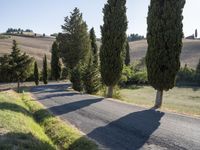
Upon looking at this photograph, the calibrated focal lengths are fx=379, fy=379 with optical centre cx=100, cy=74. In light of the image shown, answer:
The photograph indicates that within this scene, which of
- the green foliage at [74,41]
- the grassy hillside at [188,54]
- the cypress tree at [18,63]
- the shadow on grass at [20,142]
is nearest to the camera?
the shadow on grass at [20,142]

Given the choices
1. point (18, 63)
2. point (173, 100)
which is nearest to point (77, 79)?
point (173, 100)

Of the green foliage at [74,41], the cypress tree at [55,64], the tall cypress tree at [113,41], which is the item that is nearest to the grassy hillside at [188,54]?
the cypress tree at [55,64]

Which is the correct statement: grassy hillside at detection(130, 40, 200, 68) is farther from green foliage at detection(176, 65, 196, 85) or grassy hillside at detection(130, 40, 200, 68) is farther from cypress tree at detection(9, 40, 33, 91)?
cypress tree at detection(9, 40, 33, 91)

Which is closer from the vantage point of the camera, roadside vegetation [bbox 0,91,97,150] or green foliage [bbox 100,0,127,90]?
roadside vegetation [bbox 0,91,97,150]

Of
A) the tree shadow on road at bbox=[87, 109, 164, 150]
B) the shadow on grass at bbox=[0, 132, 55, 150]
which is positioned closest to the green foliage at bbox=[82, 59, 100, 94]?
the tree shadow on road at bbox=[87, 109, 164, 150]

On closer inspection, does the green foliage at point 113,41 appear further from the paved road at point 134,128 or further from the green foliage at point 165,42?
the paved road at point 134,128

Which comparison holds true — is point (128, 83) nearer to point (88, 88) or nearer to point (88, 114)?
point (88, 88)

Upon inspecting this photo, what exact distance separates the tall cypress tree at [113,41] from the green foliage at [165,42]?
839cm

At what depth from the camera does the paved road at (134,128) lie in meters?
12.6

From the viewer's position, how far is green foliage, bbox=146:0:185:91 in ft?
77.9

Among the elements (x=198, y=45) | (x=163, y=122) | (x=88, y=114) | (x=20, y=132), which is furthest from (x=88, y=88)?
(x=198, y=45)

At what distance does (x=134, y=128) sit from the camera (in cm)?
1534

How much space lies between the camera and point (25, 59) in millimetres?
64375

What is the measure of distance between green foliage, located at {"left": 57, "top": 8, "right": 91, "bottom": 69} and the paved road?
4918 centimetres
